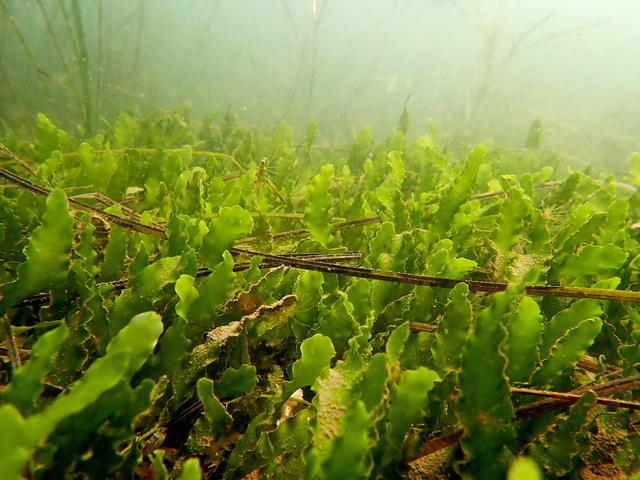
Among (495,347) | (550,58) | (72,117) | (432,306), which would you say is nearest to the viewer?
(495,347)

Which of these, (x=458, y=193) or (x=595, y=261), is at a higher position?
(x=458, y=193)

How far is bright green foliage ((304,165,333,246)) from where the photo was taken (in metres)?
1.36

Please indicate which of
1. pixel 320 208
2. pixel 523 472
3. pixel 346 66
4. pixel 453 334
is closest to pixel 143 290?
pixel 320 208

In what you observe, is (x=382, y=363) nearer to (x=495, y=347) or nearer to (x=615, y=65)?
(x=495, y=347)

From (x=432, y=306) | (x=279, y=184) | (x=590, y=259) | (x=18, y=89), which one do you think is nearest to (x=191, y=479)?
(x=432, y=306)

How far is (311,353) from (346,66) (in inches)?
1068

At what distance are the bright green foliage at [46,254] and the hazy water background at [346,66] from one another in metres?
3.69

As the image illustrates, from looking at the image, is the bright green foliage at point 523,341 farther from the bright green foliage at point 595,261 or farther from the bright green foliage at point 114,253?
the bright green foliage at point 114,253

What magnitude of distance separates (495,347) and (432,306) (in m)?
0.45

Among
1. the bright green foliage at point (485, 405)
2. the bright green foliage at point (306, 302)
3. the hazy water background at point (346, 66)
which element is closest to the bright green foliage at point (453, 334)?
the bright green foliage at point (485, 405)

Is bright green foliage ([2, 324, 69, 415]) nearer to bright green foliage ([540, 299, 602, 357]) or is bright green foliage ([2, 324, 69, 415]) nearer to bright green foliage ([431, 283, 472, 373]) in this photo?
bright green foliage ([431, 283, 472, 373])

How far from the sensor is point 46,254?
920mm

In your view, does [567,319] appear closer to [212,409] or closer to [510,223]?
[510,223]

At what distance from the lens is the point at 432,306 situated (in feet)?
3.67
